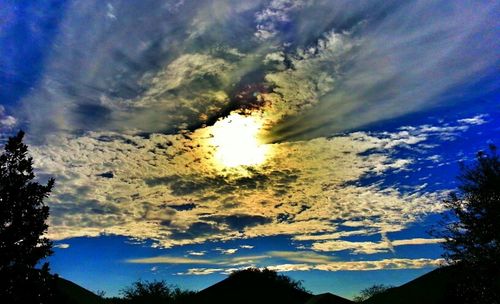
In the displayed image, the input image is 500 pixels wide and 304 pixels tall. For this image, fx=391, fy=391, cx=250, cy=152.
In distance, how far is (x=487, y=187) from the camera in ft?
97.0

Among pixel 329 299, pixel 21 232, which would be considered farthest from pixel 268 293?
pixel 21 232

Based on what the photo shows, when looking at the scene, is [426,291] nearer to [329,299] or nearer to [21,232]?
[329,299]

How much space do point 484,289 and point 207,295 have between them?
37.0 meters

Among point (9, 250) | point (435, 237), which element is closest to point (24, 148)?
point (9, 250)

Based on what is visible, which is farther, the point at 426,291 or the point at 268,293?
the point at 268,293

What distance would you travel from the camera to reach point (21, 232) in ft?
93.5

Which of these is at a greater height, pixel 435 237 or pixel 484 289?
pixel 435 237

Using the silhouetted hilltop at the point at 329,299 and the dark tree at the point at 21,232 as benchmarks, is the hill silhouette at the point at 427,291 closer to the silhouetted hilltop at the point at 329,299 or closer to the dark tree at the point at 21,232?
the silhouetted hilltop at the point at 329,299

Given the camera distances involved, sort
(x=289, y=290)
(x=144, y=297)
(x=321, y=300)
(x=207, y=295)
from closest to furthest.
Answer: (x=321, y=300) → (x=207, y=295) → (x=289, y=290) → (x=144, y=297)

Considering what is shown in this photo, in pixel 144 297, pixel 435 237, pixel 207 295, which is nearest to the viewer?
pixel 435 237

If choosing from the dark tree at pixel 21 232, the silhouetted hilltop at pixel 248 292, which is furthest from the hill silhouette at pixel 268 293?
the dark tree at pixel 21 232

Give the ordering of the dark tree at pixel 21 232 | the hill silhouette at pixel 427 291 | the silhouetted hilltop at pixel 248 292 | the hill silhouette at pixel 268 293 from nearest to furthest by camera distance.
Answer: the dark tree at pixel 21 232, the hill silhouette at pixel 427 291, the hill silhouette at pixel 268 293, the silhouetted hilltop at pixel 248 292

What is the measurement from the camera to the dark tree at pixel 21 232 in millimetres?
27062

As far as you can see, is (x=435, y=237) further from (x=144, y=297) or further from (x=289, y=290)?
(x=144, y=297)
